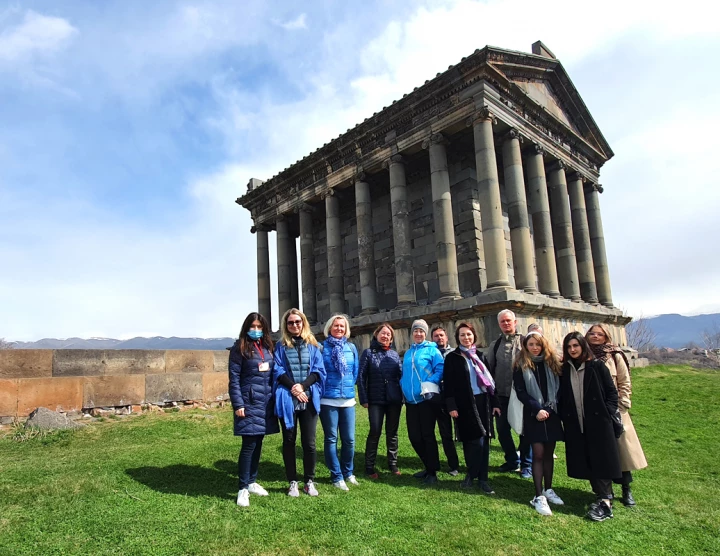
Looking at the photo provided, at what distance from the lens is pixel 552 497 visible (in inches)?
218

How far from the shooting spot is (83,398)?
10.6m

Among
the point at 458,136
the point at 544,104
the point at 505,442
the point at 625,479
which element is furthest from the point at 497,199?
the point at 625,479

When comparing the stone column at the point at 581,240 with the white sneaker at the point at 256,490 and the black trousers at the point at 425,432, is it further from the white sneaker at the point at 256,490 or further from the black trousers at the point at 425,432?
the white sneaker at the point at 256,490

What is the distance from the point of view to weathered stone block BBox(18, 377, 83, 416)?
9859 mm

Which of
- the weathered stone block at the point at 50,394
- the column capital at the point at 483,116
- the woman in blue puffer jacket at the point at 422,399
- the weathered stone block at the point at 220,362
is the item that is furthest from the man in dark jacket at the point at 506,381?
the column capital at the point at 483,116

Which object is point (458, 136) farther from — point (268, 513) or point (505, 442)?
point (268, 513)

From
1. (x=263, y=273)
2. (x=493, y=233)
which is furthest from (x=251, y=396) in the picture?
(x=263, y=273)

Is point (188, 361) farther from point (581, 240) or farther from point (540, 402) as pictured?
point (581, 240)

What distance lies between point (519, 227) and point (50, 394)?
14.1 m

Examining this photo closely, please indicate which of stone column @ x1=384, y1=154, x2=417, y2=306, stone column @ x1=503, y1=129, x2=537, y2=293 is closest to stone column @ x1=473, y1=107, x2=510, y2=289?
stone column @ x1=503, y1=129, x2=537, y2=293

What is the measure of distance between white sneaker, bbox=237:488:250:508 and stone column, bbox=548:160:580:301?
1664 centimetres

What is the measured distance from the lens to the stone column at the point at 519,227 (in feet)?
53.4

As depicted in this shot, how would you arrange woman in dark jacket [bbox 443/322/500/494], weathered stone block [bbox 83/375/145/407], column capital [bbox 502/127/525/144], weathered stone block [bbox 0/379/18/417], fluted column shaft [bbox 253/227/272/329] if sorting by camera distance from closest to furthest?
woman in dark jacket [bbox 443/322/500/494]
weathered stone block [bbox 0/379/18/417]
weathered stone block [bbox 83/375/145/407]
column capital [bbox 502/127/525/144]
fluted column shaft [bbox 253/227/272/329]

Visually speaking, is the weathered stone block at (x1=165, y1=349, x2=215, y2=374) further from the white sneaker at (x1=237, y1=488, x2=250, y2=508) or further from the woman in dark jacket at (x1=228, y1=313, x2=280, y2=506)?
the white sneaker at (x1=237, y1=488, x2=250, y2=508)
